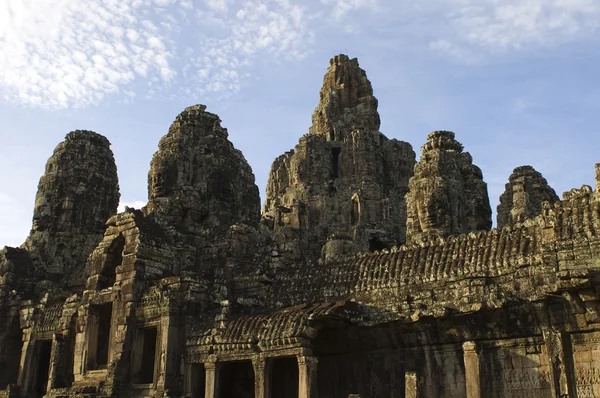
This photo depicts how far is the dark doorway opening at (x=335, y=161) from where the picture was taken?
63.2 metres

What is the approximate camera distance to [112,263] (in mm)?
23703

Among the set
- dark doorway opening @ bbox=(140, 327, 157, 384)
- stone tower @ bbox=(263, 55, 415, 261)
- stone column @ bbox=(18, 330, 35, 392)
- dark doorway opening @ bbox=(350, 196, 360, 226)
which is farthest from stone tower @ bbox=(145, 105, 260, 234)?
dark doorway opening @ bbox=(350, 196, 360, 226)

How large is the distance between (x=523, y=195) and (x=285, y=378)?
1478 centimetres

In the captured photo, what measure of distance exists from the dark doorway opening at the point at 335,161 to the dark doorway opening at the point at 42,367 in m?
39.7

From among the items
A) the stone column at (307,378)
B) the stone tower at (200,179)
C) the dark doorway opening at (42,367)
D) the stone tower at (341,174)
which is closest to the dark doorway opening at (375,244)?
the stone tower at (341,174)

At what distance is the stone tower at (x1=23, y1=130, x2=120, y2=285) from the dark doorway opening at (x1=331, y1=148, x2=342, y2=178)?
31900mm

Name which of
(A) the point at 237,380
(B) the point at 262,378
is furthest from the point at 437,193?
(A) the point at 237,380

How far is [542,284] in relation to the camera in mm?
14953

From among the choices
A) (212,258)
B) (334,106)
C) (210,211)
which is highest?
(334,106)

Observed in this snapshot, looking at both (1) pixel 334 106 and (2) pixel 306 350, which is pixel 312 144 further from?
(2) pixel 306 350

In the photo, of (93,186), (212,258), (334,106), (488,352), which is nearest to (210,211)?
(212,258)

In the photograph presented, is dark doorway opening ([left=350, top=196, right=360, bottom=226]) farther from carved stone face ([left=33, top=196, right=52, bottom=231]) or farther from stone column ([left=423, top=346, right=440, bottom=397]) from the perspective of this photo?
stone column ([left=423, top=346, right=440, bottom=397])

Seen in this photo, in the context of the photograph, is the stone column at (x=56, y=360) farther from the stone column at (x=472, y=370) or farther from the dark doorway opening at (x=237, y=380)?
the stone column at (x=472, y=370)

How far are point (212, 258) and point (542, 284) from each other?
11822 mm
